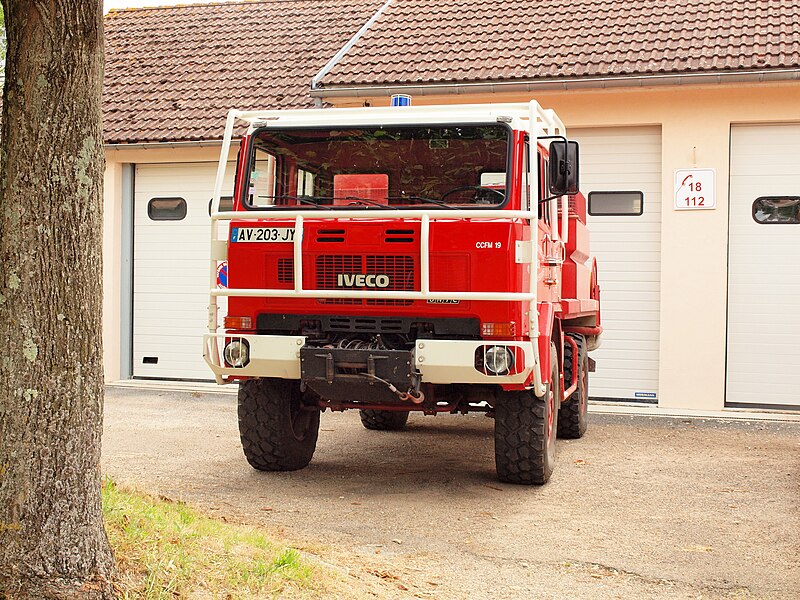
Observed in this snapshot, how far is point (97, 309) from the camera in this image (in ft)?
14.7

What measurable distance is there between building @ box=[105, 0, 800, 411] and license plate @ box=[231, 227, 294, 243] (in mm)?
6244

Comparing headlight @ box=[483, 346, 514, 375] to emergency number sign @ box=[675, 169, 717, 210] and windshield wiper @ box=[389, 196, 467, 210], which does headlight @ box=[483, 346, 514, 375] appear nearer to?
windshield wiper @ box=[389, 196, 467, 210]

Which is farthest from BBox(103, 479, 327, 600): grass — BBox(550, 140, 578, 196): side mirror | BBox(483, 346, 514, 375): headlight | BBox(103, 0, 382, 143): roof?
BBox(103, 0, 382, 143): roof

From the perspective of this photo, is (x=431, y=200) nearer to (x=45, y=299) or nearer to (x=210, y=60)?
(x=45, y=299)

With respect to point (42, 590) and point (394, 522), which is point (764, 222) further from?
point (42, 590)

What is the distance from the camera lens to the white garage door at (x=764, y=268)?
1256 cm

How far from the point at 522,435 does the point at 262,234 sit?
2.32m

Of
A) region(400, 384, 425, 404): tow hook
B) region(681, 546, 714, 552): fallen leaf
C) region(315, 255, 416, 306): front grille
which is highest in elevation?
region(315, 255, 416, 306): front grille

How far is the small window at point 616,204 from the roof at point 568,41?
4.83ft

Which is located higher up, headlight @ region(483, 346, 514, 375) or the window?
the window

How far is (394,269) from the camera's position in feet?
24.2

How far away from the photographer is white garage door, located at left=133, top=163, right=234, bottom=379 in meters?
15.1

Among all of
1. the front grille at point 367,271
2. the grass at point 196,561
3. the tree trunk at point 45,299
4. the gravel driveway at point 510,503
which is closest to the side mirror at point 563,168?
the front grille at point 367,271

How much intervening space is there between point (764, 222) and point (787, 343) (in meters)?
1.41
